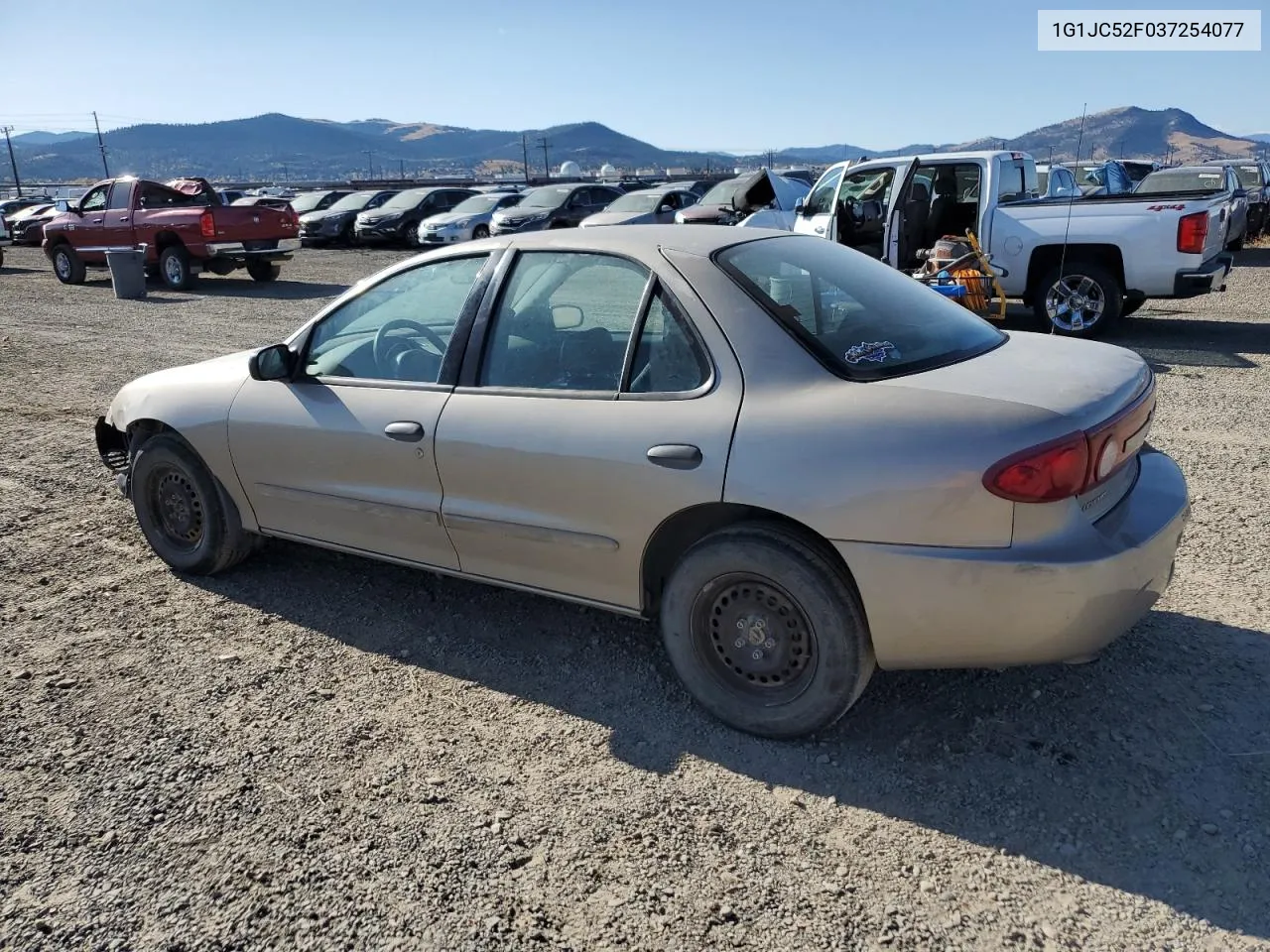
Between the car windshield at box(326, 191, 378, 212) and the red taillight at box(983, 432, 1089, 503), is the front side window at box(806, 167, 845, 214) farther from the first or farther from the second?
the car windshield at box(326, 191, 378, 212)

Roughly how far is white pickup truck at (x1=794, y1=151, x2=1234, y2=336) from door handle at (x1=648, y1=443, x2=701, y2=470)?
6.07m

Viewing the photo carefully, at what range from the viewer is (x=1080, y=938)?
7.44 ft

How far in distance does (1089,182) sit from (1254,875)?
78.8 ft

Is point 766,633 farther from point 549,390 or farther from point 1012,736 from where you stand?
point 549,390

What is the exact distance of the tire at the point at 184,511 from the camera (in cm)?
433

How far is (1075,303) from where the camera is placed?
997 centimetres

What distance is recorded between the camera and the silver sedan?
265cm

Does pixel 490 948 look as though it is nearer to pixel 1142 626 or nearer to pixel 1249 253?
pixel 1142 626

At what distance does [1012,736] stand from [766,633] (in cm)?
89

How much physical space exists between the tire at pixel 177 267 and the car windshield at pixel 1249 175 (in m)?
22.2

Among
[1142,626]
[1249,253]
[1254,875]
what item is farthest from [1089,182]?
[1254,875]

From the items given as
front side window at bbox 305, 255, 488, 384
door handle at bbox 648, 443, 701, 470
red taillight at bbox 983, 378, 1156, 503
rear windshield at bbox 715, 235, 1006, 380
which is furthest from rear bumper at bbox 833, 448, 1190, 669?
front side window at bbox 305, 255, 488, 384

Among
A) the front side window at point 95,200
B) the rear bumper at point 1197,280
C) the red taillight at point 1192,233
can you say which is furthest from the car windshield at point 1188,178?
the front side window at point 95,200

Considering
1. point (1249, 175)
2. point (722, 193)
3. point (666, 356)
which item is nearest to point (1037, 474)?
point (666, 356)
